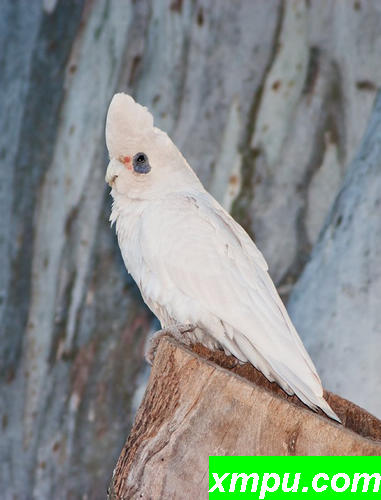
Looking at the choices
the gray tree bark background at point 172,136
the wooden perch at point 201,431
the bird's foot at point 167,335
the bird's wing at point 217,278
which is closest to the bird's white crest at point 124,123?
the bird's wing at point 217,278

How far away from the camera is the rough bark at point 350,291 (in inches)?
96.3

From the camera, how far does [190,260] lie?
6.48ft

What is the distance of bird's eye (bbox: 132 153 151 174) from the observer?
220cm

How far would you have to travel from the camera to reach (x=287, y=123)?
126 inches

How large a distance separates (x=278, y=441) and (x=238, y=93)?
6.81ft

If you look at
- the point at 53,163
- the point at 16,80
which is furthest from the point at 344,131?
the point at 16,80

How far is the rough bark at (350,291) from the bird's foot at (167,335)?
2.38 ft

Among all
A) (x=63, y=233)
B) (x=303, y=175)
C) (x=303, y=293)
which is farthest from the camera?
(x=63, y=233)

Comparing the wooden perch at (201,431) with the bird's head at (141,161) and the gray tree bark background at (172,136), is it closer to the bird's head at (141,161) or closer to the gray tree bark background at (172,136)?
the bird's head at (141,161)

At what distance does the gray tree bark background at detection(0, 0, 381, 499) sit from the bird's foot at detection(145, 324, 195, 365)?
128 centimetres


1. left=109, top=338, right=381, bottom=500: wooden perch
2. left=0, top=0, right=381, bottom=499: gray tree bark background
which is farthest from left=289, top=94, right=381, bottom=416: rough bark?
left=109, top=338, right=381, bottom=500: wooden perch

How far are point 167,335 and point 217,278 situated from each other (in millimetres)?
199

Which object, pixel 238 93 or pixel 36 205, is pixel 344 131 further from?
pixel 36 205

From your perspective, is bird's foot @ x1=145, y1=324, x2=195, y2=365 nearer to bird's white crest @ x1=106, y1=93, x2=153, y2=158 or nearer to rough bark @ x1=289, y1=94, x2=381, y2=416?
bird's white crest @ x1=106, y1=93, x2=153, y2=158
